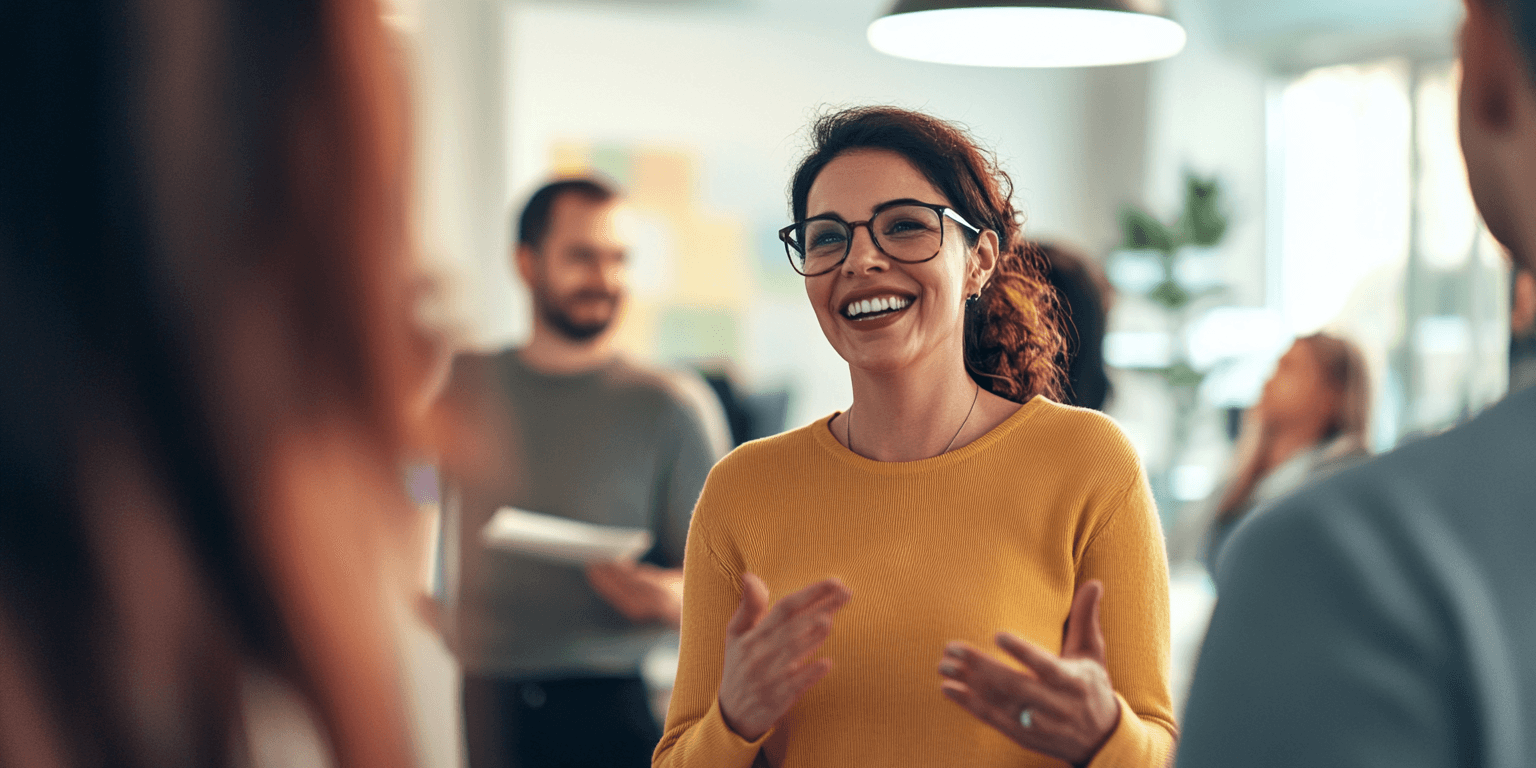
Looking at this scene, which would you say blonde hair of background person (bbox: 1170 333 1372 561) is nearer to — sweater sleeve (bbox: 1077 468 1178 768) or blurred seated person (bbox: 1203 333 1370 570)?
blurred seated person (bbox: 1203 333 1370 570)

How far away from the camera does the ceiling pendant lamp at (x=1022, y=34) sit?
5.24 feet

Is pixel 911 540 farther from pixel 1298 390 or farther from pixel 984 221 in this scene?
pixel 1298 390

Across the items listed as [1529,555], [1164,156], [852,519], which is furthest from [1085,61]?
[1164,156]

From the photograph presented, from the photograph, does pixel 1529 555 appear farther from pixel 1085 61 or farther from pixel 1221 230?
pixel 1221 230

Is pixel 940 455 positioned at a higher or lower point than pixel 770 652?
higher

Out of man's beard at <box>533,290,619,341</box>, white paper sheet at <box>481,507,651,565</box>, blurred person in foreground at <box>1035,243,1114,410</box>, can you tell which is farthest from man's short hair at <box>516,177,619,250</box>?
blurred person in foreground at <box>1035,243,1114,410</box>

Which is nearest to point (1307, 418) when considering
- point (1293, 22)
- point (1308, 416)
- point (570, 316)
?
point (1308, 416)

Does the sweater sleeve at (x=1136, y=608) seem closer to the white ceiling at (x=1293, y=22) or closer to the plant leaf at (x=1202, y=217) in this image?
the plant leaf at (x=1202, y=217)

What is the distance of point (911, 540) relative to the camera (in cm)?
118

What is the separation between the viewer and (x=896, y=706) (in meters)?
1.12

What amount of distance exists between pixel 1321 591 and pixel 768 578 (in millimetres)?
806

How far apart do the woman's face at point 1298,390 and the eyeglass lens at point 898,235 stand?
2.27 m

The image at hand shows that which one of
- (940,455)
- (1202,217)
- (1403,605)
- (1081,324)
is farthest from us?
(1202,217)

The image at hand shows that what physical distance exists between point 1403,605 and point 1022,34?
1.40m
